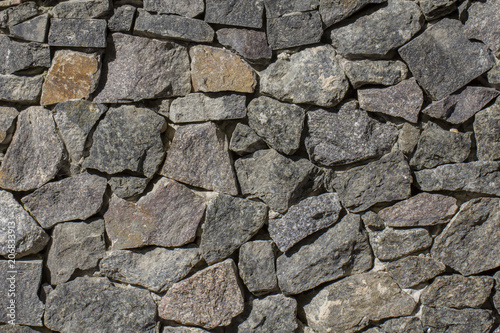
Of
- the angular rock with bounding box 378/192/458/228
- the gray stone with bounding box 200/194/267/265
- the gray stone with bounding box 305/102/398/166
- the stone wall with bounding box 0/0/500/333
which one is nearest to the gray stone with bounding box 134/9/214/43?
the stone wall with bounding box 0/0/500/333

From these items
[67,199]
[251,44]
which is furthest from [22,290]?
[251,44]

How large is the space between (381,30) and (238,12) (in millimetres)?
642

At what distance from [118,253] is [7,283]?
0.58 m

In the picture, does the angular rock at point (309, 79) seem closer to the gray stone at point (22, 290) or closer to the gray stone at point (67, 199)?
the gray stone at point (67, 199)

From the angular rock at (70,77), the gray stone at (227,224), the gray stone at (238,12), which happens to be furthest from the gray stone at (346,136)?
the angular rock at (70,77)

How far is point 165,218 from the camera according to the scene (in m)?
2.15

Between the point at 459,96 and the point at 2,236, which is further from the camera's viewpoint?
the point at 2,236

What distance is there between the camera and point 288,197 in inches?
82.2

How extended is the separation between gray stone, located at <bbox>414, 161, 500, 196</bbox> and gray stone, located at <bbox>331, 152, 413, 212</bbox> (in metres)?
0.14

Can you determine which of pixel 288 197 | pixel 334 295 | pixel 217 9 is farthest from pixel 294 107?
pixel 334 295

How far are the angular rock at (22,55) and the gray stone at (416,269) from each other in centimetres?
190

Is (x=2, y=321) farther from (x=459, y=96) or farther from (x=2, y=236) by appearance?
(x=459, y=96)

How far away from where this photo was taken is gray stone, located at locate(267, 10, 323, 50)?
2.02 m

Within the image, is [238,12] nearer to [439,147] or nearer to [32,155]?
[439,147]
